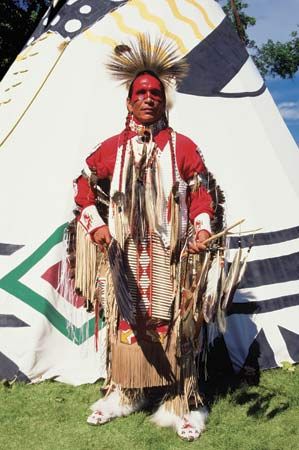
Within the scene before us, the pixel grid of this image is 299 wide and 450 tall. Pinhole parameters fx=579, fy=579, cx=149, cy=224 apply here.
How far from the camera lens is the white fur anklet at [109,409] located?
3.51 meters

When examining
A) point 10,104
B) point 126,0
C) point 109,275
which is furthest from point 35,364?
point 126,0

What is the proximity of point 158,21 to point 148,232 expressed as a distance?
219cm

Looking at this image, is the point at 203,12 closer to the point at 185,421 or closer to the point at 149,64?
the point at 149,64

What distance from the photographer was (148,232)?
3.24m

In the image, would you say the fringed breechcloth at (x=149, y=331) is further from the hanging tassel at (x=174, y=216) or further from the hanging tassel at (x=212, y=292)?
the hanging tassel at (x=212, y=292)

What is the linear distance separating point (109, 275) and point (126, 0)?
2.51m

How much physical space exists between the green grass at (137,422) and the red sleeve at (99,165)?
4.42ft

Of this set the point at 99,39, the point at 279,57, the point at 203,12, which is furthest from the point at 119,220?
the point at 279,57

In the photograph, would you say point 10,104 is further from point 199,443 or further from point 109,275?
point 199,443

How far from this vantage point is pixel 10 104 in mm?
4699

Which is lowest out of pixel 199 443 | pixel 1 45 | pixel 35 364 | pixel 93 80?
pixel 199 443

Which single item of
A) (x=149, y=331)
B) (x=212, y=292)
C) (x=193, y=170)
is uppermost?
(x=193, y=170)

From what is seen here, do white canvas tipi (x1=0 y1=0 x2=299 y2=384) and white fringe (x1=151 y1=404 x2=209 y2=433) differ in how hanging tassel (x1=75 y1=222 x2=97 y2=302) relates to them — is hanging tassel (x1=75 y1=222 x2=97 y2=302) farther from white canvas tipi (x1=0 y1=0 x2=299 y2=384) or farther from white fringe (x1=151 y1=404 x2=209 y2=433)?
white fringe (x1=151 y1=404 x2=209 y2=433)

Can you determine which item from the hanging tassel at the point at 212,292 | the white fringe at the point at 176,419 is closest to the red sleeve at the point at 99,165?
the hanging tassel at the point at 212,292
